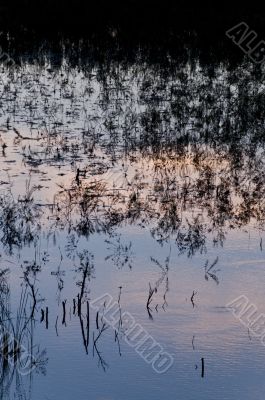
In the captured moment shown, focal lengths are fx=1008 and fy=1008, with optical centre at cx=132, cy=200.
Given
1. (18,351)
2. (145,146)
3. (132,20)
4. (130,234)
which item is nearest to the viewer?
(18,351)

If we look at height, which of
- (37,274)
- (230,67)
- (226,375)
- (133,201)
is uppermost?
(230,67)

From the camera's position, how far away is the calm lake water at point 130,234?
648 cm

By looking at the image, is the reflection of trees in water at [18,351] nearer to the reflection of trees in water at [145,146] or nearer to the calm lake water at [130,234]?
the calm lake water at [130,234]

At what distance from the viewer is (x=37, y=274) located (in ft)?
26.6

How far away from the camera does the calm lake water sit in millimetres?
6480

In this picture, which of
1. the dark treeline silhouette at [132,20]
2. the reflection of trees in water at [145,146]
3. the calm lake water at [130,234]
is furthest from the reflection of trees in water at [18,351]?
the dark treeline silhouette at [132,20]

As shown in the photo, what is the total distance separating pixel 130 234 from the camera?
9.25 meters

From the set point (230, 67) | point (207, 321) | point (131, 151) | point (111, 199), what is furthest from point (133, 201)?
point (230, 67)

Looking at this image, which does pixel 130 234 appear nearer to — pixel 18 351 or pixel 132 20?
pixel 18 351

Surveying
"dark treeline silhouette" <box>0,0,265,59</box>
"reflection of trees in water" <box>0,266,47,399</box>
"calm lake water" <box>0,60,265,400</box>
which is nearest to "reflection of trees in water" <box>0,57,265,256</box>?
"calm lake water" <box>0,60,265,400</box>

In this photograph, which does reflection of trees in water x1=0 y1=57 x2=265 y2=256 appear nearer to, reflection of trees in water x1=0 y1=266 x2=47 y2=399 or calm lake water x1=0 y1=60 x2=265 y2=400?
calm lake water x1=0 y1=60 x2=265 y2=400

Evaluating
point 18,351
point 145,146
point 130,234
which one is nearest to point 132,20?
point 145,146

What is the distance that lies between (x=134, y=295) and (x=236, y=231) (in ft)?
6.62

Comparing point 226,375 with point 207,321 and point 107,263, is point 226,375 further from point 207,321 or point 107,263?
point 107,263
